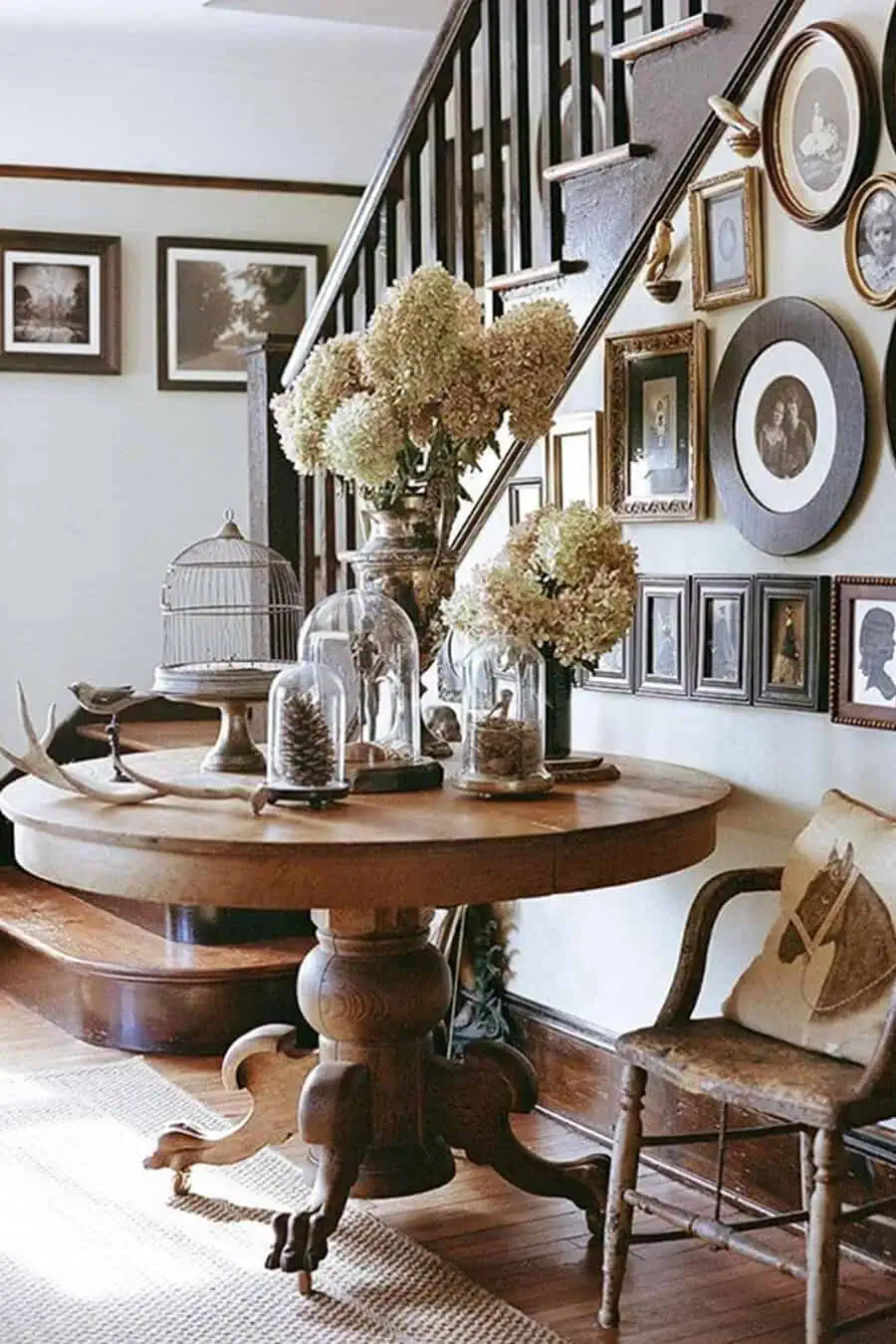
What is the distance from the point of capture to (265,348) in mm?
4887

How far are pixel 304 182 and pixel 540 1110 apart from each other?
143 inches

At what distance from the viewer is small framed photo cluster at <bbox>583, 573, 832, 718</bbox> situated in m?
3.17

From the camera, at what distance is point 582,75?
3.64 metres

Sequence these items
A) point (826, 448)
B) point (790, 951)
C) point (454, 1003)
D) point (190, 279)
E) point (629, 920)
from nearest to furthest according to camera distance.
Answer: point (790, 951) → point (826, 448) → point (629, 920) → point (454, 1003) → point (190, 279)

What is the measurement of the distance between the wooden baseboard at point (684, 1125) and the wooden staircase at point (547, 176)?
1.10m

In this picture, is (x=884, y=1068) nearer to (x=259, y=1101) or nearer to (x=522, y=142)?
(x=259, y=1101)

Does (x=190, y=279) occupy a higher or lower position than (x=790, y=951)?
higher

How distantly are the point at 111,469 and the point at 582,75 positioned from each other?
9.75 feet

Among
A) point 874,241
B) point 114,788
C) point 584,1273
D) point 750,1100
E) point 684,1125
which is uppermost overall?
point 874,241

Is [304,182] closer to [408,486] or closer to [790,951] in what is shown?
[408,486]

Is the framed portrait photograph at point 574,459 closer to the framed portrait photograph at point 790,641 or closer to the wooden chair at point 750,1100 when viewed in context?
the framed portrait photograph at point 790,641

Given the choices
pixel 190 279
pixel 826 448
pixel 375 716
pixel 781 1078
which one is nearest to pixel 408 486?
pixel 375 716

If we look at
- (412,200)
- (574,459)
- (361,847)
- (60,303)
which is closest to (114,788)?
(361,847)

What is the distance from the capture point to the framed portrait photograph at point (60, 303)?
606 centimetres
